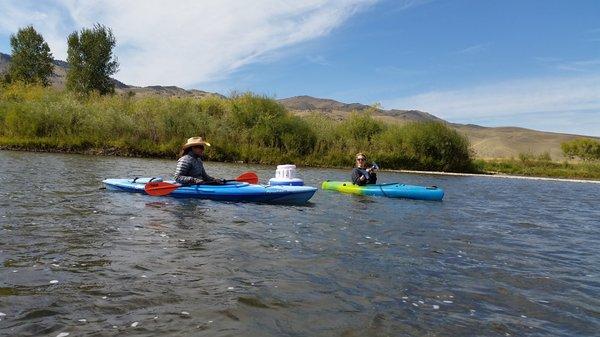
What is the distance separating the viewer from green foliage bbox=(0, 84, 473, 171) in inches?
1241

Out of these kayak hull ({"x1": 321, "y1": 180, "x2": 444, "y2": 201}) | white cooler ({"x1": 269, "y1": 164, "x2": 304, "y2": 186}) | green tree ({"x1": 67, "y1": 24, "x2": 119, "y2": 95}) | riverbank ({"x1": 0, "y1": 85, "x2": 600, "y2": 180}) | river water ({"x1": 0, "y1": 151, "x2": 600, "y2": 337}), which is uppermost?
green tree ({"x1": 67, "y1": 24, "x2": 119, "y2": 95})

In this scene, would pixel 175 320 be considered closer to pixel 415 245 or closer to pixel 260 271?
pixel 260 271

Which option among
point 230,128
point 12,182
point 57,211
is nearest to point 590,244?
point 57,211

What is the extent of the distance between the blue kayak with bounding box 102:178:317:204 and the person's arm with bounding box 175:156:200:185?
0.14 meters

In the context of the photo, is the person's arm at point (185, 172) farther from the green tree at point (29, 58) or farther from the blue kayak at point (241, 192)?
the green tree at point (29, 58)

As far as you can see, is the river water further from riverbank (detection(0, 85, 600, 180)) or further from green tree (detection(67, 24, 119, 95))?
green tree (detection(67, 24, 119, 95))

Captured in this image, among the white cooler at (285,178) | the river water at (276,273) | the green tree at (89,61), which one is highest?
the green tree at (89,61)

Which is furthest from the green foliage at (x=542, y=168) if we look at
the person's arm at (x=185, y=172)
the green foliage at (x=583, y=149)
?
the person's arm at (x=185, y=172)

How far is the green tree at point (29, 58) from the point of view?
5347 cm

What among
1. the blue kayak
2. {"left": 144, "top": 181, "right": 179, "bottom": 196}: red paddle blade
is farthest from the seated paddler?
{"left": 144, "top": 181, "right": 179, "bottom": 196}: red paddle blade

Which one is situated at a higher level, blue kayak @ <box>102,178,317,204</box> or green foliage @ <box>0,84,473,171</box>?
green foliage @ <box>0,84,473,171</box>

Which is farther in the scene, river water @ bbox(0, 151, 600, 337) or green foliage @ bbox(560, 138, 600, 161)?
green foliage @ bbox(560, 138, 600, 161)

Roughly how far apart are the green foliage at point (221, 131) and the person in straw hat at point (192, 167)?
19832 mm

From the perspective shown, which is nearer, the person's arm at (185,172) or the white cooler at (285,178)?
the person's arm at (185,172)
